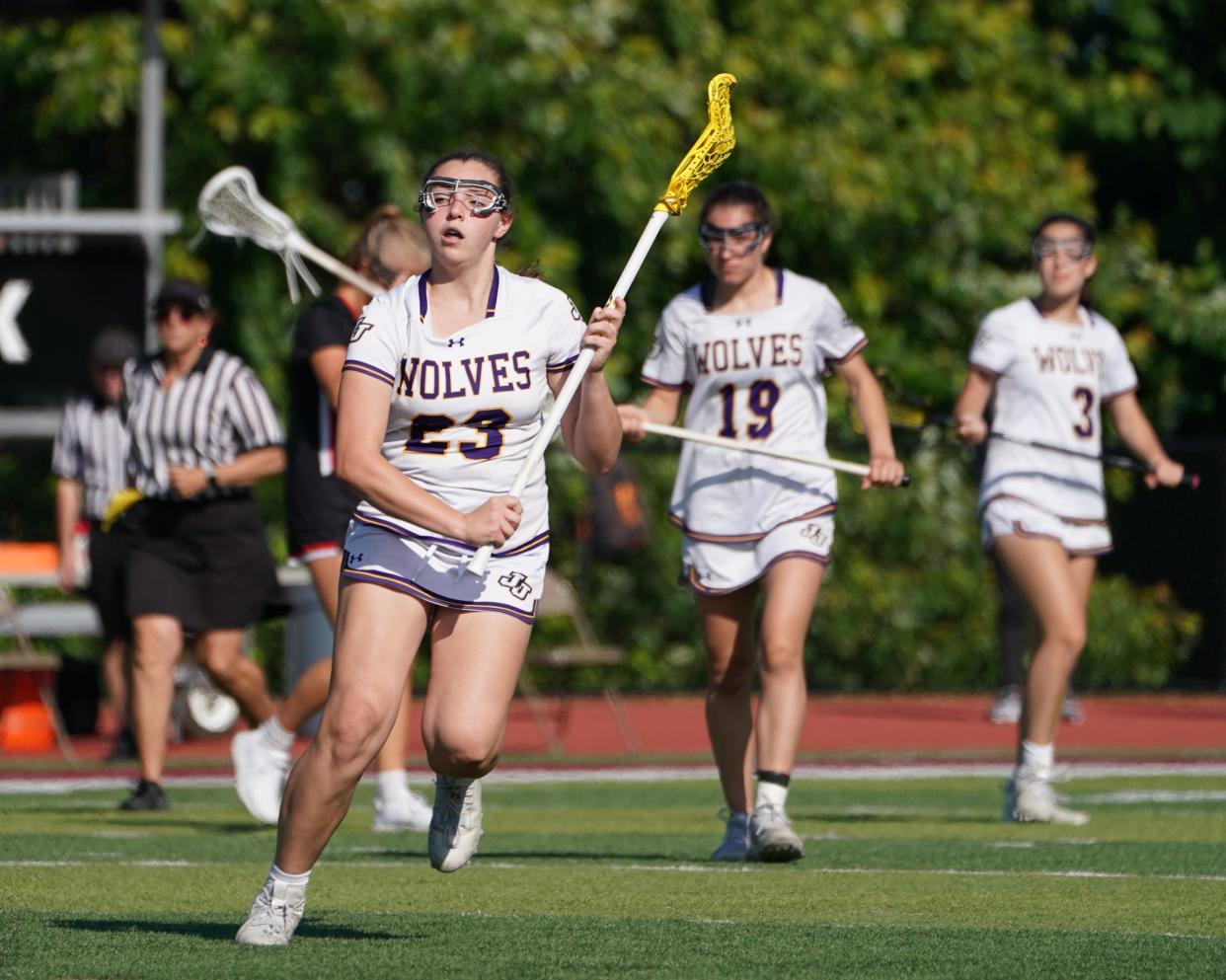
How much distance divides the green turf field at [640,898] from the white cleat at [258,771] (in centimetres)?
12

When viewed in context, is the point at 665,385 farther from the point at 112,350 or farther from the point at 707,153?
the point at 112,350

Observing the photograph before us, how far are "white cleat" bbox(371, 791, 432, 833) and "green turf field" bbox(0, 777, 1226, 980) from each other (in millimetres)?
69

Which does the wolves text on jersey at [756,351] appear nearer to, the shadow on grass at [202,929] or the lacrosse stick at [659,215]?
the lacrosse stick at [659,215]

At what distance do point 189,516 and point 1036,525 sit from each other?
3.36m

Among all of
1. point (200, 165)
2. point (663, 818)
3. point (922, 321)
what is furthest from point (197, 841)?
point (922, 321)

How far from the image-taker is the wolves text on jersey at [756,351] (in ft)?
26.0

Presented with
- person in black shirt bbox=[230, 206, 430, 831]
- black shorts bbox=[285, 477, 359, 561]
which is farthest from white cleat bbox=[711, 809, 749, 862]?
black shorts bbox=[285, 477, 359, 561]

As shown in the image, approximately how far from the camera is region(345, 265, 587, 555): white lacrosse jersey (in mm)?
5492

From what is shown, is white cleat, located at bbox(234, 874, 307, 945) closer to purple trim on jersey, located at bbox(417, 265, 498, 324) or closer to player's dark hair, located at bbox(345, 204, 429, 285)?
purple trim on jersey, located at bbox(417, 265, 498, 324)

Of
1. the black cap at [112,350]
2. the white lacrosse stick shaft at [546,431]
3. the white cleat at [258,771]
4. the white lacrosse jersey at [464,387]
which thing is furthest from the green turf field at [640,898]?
the black cap at [112,350]

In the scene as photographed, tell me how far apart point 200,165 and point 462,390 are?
12161 millimetres

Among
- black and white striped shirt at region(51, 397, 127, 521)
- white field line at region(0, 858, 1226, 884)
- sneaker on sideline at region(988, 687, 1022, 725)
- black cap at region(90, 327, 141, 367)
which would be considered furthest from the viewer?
sneaker on sideline at region(988, 687, 1022, 725)

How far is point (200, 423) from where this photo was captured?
944cm

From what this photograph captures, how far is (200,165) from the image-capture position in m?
17.2
